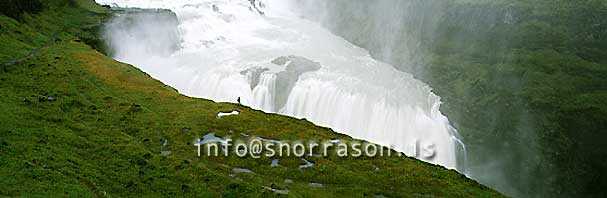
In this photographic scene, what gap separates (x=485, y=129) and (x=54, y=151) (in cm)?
5878

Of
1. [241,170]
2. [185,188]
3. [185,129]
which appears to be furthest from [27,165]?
[185,129]

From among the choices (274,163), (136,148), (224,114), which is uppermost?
(224,114)

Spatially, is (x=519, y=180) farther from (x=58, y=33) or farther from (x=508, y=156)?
(x=58, y=33)

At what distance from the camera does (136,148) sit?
36000mm

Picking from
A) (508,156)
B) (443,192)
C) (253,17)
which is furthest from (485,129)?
(253,17)

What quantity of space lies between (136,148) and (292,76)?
42.5 metres

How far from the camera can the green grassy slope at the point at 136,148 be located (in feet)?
98.1

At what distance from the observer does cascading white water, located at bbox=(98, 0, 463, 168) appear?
7069 cm

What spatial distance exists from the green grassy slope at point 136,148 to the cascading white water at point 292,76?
21.7m

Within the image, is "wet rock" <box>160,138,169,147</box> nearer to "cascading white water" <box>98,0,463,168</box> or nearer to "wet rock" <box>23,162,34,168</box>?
"wet rock" <box>23,162,34,168</box>

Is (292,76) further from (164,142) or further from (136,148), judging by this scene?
(136,148)

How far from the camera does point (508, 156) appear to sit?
73938 millimetres

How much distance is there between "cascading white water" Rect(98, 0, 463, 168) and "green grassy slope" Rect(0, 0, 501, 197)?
21.7 meters

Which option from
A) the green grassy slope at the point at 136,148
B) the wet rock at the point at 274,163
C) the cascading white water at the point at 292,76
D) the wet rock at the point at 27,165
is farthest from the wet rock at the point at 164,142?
the cascading white water at the point at 292,76
